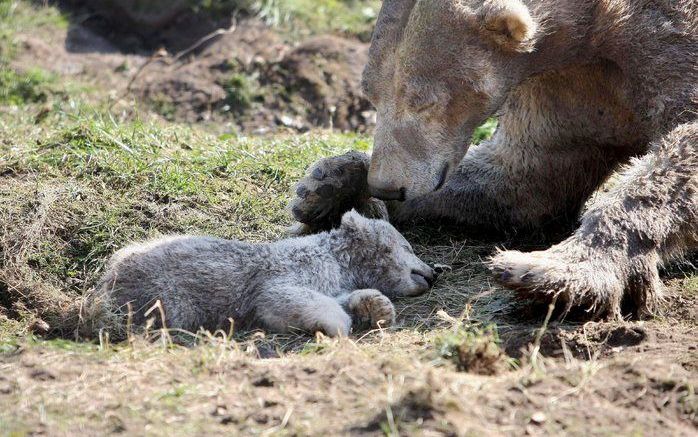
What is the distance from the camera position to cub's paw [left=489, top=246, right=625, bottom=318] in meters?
4.35

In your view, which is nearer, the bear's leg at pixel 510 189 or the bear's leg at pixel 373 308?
the bear's leg at pixel 373 308

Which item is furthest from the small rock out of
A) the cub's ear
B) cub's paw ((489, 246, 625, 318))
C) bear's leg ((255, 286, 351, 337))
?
the cub's ear

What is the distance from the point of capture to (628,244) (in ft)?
14.8

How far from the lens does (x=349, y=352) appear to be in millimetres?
3992

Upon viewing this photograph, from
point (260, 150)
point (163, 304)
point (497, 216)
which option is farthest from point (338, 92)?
point (163, 304)

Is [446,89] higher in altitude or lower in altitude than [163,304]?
higher

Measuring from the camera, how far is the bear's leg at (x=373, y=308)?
4.62 metres

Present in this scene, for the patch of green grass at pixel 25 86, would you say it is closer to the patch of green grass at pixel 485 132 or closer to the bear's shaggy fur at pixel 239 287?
the patch of green grass at pixel 485 132

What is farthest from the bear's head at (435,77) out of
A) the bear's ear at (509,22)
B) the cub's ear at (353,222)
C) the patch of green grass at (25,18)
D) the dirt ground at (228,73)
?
the patch of green grass at (25,18)

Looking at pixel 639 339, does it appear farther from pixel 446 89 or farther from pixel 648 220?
pixel 446 89

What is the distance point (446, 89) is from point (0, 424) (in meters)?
2.63

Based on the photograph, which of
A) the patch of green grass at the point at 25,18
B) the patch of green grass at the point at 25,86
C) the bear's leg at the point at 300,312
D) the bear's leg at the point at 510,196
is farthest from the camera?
the patch of green grass at the point at 25,18

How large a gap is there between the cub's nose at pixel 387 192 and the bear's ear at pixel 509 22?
0.88m

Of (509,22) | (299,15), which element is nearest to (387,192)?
(509,22)
